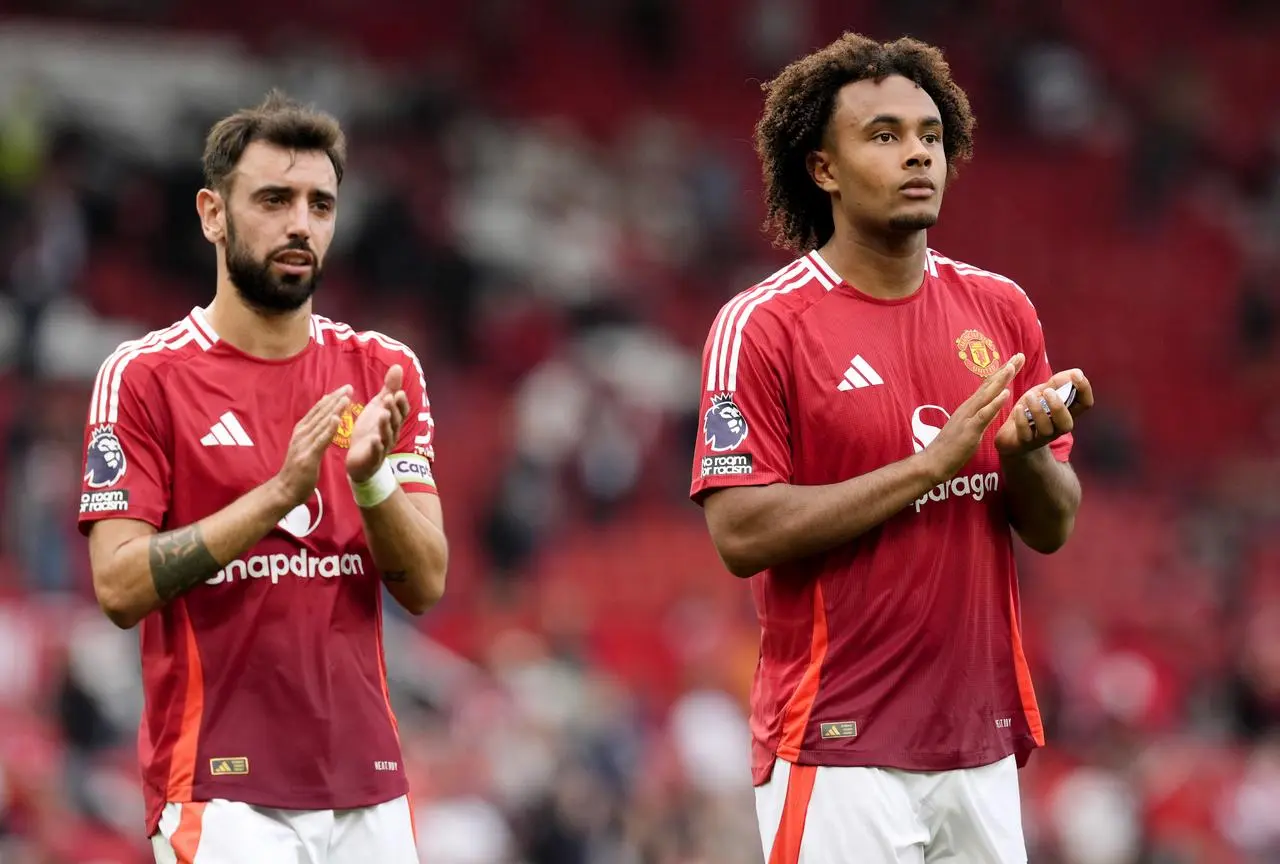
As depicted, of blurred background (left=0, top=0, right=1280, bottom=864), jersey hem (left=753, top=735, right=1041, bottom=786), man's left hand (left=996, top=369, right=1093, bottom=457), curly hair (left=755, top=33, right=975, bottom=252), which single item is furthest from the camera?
blurred background (left=0, top=0, right=1280, bottom=864)

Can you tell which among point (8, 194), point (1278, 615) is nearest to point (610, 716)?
point (1278, 615)

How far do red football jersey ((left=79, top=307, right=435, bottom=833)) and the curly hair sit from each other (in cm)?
126

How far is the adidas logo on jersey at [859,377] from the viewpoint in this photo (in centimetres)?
461

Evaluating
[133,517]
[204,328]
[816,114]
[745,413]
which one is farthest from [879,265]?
[133,517]

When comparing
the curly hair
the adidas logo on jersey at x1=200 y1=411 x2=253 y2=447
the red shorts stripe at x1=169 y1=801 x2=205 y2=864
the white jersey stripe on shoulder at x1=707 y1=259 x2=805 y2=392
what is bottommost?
the red shorts stripe at x1=169 y1=801 x2=205 y2=864

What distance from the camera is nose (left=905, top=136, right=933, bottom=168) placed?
4633 mm

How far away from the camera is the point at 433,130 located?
63.8 ft

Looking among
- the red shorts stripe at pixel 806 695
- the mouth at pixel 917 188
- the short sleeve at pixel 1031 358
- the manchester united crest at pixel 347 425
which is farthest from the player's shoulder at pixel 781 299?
the manchester united crest at pixel 347 425

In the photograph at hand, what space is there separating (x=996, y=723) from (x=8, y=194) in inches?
536

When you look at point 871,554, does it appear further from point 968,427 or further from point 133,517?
point 133,517

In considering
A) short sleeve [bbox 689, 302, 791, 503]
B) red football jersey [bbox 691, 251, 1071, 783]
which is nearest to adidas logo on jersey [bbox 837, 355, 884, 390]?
red football jersey [bbox 691, 251, 1071, 783]

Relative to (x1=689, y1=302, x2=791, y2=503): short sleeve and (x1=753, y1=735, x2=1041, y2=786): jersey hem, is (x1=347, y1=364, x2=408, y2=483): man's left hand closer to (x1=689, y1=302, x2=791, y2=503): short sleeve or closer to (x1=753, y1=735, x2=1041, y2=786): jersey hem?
(x1=689, y1=302, x2=791, y2=503): short sleeve

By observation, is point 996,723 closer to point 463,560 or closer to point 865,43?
point 865,43

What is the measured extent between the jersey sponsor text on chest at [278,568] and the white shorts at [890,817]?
46.8 inches
